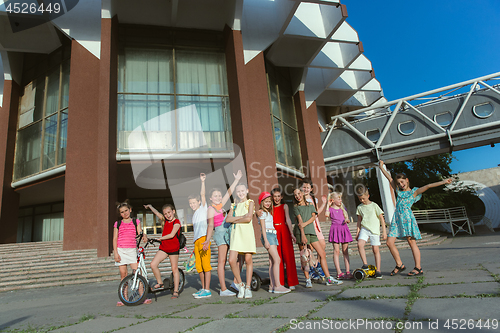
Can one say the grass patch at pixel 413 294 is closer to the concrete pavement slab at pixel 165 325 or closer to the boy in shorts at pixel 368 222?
the boy in shorts at pixel 368 222

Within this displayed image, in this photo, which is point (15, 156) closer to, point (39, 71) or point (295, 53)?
point (39, 71)

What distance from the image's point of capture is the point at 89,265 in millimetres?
9719

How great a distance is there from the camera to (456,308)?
2.75 m

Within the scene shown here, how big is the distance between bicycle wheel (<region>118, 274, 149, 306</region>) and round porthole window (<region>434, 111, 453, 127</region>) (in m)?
18.4

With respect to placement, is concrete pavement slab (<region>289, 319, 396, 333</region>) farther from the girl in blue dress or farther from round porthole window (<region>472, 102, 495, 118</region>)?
round porthole window (<region>472, 102, 495, 118</region>)

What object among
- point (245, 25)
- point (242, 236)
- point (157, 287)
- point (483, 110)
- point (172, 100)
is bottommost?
point (157, 287)

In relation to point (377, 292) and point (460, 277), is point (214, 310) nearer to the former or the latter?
point (377, 292)

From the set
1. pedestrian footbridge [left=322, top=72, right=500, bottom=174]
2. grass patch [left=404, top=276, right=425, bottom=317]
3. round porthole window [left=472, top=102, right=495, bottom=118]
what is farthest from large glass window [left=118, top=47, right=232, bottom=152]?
round porthole window [left=472, top=102, right=495, bottom=118]

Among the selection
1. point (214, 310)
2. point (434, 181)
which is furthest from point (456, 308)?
point (434, 181)

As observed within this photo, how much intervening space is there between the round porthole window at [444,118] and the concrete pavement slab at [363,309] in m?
17.6

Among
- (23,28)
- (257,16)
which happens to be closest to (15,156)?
A: (23,28)

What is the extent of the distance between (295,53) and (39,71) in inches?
509

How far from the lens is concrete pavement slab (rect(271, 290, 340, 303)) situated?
3807mm

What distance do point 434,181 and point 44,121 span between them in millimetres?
29834
